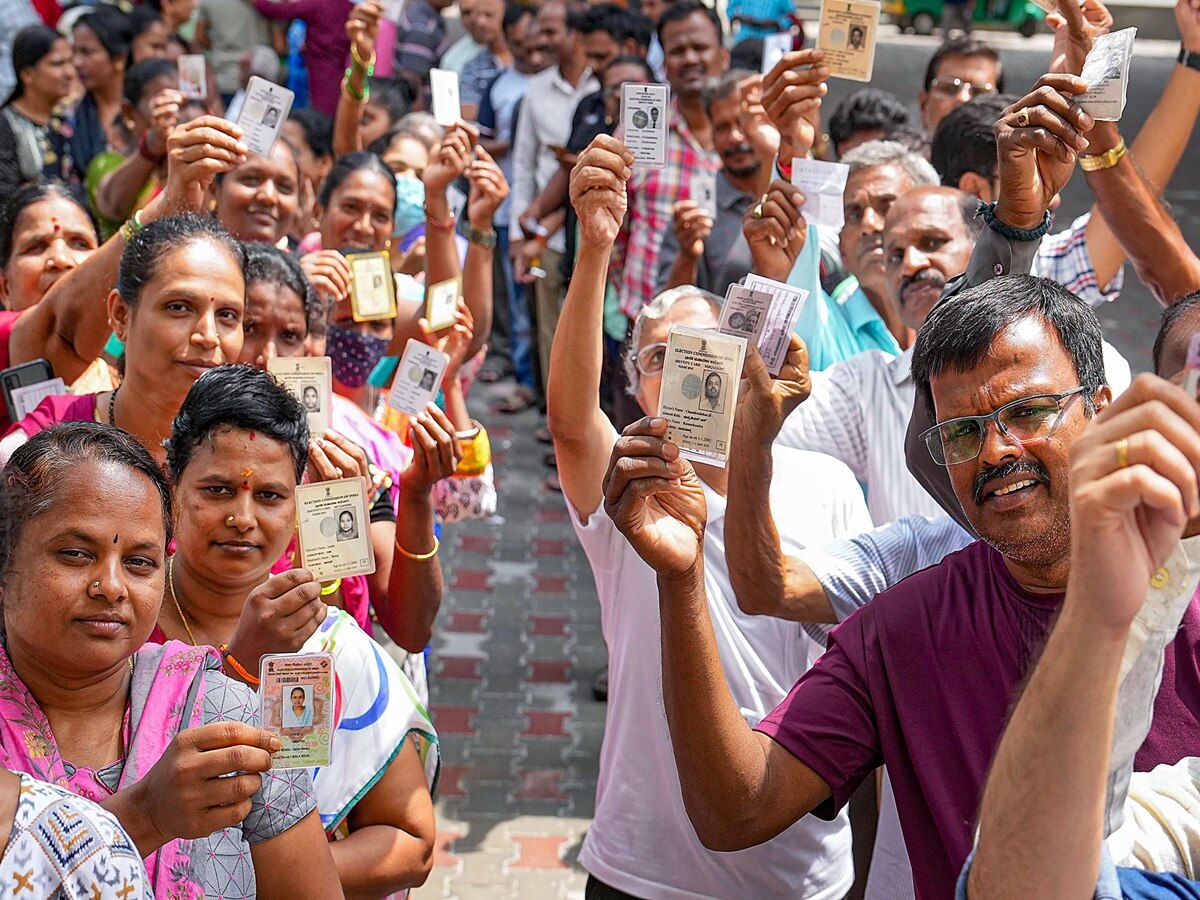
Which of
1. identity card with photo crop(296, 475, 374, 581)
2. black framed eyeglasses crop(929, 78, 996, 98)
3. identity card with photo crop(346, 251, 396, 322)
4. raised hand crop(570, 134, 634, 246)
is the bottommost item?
identity card with photo crop(346, 251, 396, 322)

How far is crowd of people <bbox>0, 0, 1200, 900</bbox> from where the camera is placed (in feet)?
5.14

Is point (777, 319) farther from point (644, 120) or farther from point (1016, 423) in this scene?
point (644, 120)

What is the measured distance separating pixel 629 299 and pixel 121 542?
4.70 m

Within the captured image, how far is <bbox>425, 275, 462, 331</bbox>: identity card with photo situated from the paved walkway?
1.76m

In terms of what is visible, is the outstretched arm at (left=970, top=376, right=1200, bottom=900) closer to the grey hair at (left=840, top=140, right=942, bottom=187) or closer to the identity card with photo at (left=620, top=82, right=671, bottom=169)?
the identity card with photo at (left=620, top=82, right=671, bottom=169)

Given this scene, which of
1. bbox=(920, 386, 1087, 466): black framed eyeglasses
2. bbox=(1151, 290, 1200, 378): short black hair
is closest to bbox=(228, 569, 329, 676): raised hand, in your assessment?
bbox=(920, 386, 1087, 466): black framed eyeglasses

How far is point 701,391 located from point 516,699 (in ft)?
11.5

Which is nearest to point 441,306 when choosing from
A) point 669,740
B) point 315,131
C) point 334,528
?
point 334,528

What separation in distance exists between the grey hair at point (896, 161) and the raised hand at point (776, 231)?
1490 mm

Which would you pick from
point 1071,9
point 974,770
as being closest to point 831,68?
point 1071,9

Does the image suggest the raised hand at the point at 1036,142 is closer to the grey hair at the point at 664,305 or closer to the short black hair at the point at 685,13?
the grey hair at the point at 664,305

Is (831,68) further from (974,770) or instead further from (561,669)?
(561,669)

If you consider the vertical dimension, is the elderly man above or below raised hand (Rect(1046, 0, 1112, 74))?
below

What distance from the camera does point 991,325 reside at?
2129 mm
